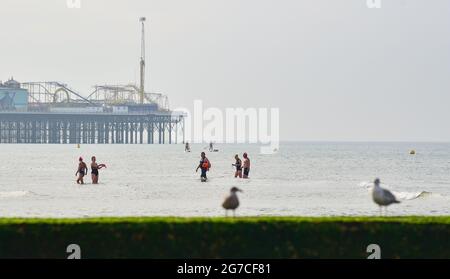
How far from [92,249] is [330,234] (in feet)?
14.3

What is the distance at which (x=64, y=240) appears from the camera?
656 inches

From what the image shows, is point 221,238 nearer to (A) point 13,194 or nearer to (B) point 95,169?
(A) point 13,194

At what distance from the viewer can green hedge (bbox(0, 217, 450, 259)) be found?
16.5 metres

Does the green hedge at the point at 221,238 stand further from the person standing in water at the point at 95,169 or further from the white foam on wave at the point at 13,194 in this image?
the person standing in water at the point at 95,169

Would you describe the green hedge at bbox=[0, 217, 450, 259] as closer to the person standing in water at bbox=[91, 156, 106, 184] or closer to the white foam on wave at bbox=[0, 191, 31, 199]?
the white foam on wave at bbox=[0, 191, 31, 199]

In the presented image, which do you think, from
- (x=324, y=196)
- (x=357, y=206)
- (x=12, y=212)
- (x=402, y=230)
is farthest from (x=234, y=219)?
(x=324, y=196)

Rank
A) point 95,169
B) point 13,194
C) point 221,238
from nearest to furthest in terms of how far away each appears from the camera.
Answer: point 221,238
point 13,194
point 95,169

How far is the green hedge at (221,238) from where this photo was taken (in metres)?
16.5

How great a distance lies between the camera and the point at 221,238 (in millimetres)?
16469

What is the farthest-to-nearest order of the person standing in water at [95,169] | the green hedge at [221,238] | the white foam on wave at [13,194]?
the person standing in water at [95,169], the white foam on wave at [13,194], the green hedge at [221,238]

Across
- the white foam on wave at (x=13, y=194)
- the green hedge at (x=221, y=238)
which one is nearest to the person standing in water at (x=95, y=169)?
the white foam on wave at (x=13, y=194)

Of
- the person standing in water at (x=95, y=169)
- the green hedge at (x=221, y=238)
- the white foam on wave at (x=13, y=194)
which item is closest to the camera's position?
the green hedge at (x=221, y=238)

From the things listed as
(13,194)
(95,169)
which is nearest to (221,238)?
(13,194)

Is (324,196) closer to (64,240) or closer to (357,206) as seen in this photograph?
(357,206)
